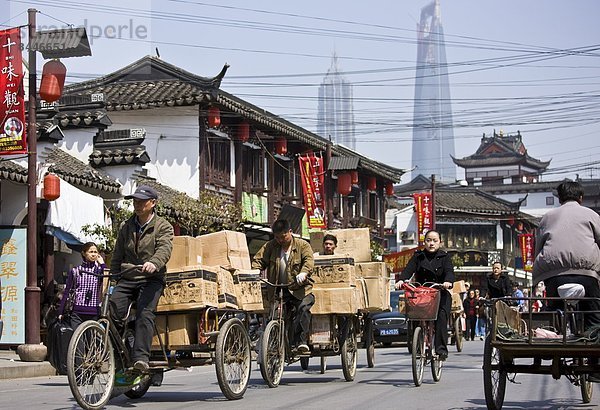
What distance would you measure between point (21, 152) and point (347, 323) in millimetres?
8010

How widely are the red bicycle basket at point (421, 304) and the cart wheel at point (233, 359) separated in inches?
91.4

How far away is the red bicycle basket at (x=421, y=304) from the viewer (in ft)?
40.8

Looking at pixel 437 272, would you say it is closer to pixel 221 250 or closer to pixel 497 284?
pixel 221 250

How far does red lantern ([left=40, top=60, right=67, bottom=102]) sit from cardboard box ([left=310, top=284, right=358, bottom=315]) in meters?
9.25

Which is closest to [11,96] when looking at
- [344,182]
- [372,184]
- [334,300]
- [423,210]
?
[334,300]

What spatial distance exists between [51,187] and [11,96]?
232 cm

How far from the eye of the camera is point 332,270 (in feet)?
44.0

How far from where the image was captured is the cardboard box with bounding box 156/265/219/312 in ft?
33.3

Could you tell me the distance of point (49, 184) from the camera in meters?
20.7

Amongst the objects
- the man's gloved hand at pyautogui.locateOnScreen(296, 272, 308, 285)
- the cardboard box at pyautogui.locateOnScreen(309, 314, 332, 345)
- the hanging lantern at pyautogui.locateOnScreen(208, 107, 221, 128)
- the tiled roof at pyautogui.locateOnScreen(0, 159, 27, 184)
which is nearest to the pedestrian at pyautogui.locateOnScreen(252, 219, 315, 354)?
the man's gloved hand at pyautogui.locateOnScreen(296, 272, 308, 285)

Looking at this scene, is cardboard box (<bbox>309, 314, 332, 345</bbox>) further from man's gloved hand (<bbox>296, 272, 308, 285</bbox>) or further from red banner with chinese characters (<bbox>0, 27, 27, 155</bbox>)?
red banner with chinese characters (<bbox>0, 27, 27, 155</bbox>)

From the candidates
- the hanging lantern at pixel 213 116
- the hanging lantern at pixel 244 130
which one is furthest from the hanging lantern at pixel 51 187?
the hanging lantern at pixel 244 130

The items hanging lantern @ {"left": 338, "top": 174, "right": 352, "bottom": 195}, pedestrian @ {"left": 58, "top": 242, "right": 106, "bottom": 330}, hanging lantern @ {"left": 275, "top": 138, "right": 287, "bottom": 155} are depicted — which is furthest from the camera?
hanging lantern @ {"left": 338, "top": 174, "right": 352, "bottom": 195}

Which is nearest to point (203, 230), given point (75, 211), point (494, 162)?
point (75, 211)
